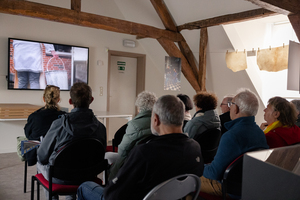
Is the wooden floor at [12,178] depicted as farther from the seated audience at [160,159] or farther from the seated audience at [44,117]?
the seated audience at [160,159]

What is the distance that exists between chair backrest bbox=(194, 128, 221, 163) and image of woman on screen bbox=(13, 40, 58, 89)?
3.42 m

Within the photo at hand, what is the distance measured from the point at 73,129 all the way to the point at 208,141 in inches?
47.6

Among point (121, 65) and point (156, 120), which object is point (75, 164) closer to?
point (156, 120)

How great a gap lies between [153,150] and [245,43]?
4046 millimetres

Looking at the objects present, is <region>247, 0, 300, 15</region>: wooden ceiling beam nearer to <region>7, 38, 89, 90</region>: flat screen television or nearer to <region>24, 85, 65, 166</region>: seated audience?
<region>24, 85, 65, 166</region>: seated audience

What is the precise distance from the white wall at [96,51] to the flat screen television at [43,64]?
0.38 ft

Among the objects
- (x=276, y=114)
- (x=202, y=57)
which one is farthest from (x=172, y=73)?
(x=276, y=114)

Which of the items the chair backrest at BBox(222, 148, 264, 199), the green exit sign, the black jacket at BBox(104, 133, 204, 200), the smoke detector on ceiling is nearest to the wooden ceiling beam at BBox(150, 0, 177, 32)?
the smoke detector on ceiling

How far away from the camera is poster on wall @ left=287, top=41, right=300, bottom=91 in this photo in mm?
2830

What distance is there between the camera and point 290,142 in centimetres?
203

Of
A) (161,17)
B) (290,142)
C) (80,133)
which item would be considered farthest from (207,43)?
(80,133)

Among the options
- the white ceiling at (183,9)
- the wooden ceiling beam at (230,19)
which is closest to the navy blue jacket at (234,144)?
the wooden ceiling beam at (230,19)

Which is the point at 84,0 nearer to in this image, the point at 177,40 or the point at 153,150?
the point at 177,40

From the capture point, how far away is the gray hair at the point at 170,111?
1.42 meters
